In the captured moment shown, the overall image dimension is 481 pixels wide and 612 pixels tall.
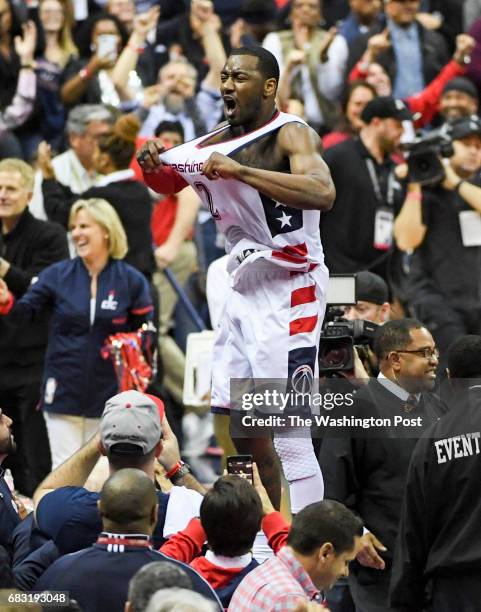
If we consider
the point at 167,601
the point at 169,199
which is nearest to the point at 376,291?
the point at 169,199

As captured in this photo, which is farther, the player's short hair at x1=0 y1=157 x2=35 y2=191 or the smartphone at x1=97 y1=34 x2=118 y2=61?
the smartphone at x1=97 y1=34 x2=118 y2=61

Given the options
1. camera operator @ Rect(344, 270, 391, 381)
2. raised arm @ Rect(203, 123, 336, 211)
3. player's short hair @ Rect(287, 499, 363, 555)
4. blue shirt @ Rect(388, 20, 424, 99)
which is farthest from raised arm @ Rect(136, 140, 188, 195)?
blue shirt @ Rect(388, 20, 424, 99)

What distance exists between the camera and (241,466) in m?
6.00

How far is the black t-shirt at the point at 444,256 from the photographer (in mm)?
10781

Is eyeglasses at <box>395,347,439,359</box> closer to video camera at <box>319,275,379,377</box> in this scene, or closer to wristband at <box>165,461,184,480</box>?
video camera at <box>319,275,379,377</box>

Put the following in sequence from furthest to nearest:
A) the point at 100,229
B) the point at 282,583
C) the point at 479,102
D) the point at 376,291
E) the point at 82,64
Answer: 1. the point at 479,102
2. the point at 82,64
3. the point at 100,229
4. the point at 376,291
5. the point at 282,583

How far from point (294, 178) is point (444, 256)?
4587 mm

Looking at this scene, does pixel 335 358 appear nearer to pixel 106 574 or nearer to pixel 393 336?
pixel 393 336

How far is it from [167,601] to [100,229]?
5593mm

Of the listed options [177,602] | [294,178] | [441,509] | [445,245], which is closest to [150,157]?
[294,178]

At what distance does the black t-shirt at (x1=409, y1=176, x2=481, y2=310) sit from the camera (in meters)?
10.8

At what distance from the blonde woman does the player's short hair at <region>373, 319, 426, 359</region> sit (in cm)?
250

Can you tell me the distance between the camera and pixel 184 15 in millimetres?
14781

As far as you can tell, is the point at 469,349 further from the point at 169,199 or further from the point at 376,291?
the point at 169,199
